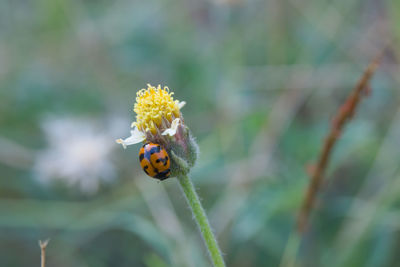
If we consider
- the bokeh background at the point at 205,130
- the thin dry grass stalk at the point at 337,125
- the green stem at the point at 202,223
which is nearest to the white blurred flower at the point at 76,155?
the bokeh background at the point at 205,130

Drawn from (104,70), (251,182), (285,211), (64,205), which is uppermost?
(104,70)

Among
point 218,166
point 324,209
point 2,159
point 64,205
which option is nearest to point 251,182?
point 218,166

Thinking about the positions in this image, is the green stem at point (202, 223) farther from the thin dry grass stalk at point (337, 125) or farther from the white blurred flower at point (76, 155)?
the white blurred flower at point (76, 155)

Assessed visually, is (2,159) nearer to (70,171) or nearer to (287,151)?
(70,171)

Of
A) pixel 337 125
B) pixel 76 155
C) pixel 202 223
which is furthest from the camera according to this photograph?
pixel 76 155

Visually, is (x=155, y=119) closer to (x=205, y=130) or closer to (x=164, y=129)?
(x=164, y=129)

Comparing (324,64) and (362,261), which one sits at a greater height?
(324,64)

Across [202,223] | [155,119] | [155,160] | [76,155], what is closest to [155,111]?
[155,119]
